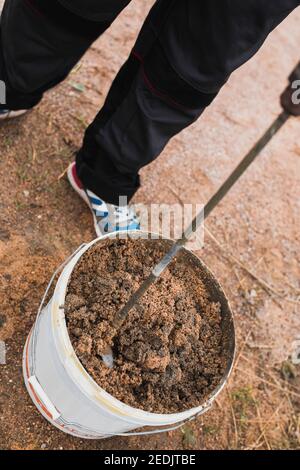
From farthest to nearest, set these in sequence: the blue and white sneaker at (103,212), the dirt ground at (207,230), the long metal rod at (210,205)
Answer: the blue and white sneaker at (103,212)
the dirt ground at (207,230)
the long metal rod at (210,205)

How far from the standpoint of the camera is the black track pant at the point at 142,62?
1.15 metres

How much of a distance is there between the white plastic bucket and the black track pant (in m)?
0.38

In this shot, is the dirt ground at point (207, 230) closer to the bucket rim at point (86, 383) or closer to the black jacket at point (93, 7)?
the bucket rim at point (86, 383)

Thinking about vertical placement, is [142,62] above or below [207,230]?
above

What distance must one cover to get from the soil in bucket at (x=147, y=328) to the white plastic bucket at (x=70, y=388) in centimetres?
5

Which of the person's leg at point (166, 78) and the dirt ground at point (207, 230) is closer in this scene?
the person's leg at point (166, 78)

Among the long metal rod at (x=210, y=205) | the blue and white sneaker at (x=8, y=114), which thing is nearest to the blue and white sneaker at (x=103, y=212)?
the blue and white sneaker at (x=8, y=114)

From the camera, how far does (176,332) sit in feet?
3.91

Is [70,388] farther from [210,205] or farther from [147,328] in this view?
[210,205]

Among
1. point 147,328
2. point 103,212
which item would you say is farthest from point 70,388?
point 103,212

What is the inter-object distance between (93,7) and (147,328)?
2.62 ft

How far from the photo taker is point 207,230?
188 cm

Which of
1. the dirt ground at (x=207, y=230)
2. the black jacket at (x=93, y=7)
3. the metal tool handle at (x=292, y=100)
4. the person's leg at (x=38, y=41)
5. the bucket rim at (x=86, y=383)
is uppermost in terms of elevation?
the metal tool handle at (x=292, y=100)
